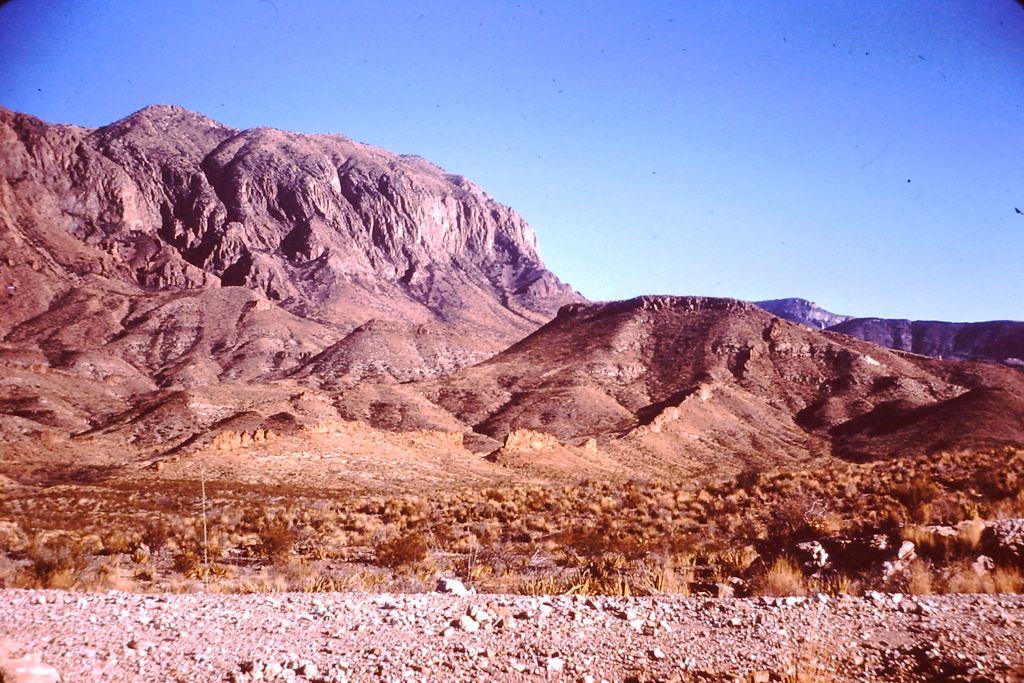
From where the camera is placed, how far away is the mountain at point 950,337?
5167 inches

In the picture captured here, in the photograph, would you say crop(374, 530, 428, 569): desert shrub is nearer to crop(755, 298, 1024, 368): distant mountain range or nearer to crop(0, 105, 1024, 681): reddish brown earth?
crop(0, 105, 1024, 681): reddish brown earth

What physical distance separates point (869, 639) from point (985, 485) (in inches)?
432

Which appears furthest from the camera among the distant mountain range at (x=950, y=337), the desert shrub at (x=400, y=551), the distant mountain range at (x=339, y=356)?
the distant mountain range at (x=950, y=337)

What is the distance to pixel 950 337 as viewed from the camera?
517 feet

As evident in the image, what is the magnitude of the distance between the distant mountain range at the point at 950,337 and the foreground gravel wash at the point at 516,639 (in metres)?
131

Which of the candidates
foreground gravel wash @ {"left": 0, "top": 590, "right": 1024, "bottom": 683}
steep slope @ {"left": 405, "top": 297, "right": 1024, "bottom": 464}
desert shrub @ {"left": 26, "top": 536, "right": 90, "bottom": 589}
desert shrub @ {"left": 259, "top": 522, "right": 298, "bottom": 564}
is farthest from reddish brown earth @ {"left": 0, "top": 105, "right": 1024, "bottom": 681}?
desert shrub @ {"left": 259, "top": 522, "right": 298, "bottom": 564}

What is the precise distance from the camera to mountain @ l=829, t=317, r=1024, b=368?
Result: 131m

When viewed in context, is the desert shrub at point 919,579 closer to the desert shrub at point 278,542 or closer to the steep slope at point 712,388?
the desert shrub at point 278,542

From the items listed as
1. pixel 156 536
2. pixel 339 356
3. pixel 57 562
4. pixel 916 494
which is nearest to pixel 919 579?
pixel 916 494

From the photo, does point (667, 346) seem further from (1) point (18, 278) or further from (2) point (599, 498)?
(1) point (18, 278)

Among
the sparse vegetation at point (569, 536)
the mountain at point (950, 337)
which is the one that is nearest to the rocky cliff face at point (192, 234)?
the mountain at point (950, 337)

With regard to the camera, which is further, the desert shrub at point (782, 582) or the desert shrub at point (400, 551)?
the desert shrub at point (400, 551)

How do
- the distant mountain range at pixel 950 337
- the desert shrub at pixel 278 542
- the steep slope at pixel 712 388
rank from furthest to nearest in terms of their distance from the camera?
the distant mountain range at pixel 950 337 < the steep slope at pixel 712 388 < the desert shrub at pixel 278 542

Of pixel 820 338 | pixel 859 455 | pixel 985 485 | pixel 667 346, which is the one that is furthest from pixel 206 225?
pixel 985 485
